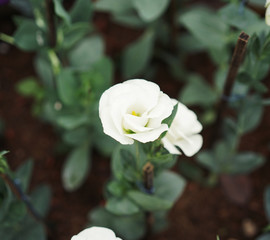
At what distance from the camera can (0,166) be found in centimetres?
79

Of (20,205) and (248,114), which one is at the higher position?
(248,114)

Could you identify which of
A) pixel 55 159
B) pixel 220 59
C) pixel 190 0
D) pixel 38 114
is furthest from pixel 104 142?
pixel 190 0

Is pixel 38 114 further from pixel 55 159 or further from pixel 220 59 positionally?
pixel 220 59

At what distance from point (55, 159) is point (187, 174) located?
489 mm

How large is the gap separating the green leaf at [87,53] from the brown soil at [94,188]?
307 mm

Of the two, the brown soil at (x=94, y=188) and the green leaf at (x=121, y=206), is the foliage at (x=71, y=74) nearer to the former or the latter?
the brown soil at (x=94, y=188)

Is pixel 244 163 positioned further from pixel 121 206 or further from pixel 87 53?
pixel 87 53

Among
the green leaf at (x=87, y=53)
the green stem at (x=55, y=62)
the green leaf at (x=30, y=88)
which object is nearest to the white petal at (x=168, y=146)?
the green stem at (x=55, y=62)

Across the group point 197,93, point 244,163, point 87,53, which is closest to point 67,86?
point 87,53

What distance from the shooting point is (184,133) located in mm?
741

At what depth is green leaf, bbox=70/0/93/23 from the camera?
1000mm

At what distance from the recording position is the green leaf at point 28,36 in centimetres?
98

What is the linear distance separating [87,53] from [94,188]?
0.48m

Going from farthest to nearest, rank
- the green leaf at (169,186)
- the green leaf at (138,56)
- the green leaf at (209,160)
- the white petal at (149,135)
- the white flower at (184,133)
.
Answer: the green leaf at (138,56) → the green leaf at (209,160) → the green leaf at (169,186) → the white flower at (184,133) → the white petal at (149,135)
